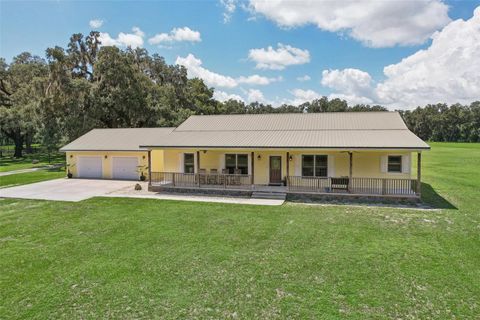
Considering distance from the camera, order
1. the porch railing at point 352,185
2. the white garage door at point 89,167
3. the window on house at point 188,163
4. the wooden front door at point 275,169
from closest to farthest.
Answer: the porch railing at point 352,185 < the wooden front door at point 275,169 < the window on house at point 188,163 < the white garage door at point 89,167

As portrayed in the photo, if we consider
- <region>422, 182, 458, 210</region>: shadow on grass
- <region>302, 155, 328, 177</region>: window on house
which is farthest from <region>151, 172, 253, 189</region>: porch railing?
<region>422, 182, 458, 210</region>: shadow on grass

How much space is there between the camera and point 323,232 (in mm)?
9836

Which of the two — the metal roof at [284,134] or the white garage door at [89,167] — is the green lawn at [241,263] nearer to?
the metal roof at [284,134]

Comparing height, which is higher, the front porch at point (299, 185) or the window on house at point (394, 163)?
the window on house at point (394, 163)

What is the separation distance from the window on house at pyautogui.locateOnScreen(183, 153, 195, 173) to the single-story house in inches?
2.3

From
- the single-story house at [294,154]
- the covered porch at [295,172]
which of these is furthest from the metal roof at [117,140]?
the covered porch at [295,172]

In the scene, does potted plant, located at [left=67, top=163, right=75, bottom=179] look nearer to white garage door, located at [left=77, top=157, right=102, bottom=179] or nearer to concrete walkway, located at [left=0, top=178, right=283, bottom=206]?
white garage door, located at [left=77, top=157, right=102, bottom=179]

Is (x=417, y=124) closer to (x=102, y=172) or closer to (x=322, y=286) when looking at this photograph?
(x=102, y=172)

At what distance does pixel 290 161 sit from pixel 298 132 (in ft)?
7.56

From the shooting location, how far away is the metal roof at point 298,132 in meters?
14.8

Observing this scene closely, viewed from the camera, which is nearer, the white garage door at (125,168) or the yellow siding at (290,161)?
the yellow siding at (290,161)

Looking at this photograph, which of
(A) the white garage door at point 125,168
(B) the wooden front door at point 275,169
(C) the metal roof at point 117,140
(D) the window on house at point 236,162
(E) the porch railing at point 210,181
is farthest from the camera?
(C) the metal roof at point 117,140

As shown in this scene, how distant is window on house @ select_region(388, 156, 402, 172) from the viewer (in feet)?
49.7

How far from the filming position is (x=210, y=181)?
1691 centimetres
